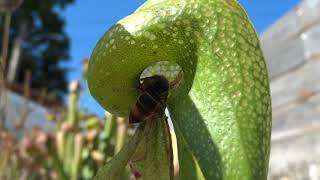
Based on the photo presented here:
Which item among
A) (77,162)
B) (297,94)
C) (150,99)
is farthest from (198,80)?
(297,94)

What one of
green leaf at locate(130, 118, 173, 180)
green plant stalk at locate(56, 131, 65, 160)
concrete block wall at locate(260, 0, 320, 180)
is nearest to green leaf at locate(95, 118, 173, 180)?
green leaf at locate(130, 118, 173, 180)

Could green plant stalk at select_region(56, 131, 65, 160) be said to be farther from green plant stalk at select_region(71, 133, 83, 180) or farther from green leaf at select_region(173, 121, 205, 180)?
green leaf at select_region(173, 121, 205, 180)

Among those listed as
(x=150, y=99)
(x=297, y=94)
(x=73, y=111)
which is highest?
(x=150, y=99)

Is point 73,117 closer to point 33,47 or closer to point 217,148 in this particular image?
point 217,148

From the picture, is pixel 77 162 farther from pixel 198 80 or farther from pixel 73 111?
pixel 198 80

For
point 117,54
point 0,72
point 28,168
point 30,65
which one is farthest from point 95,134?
point 30,65

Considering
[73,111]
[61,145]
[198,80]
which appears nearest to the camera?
[198,80]
